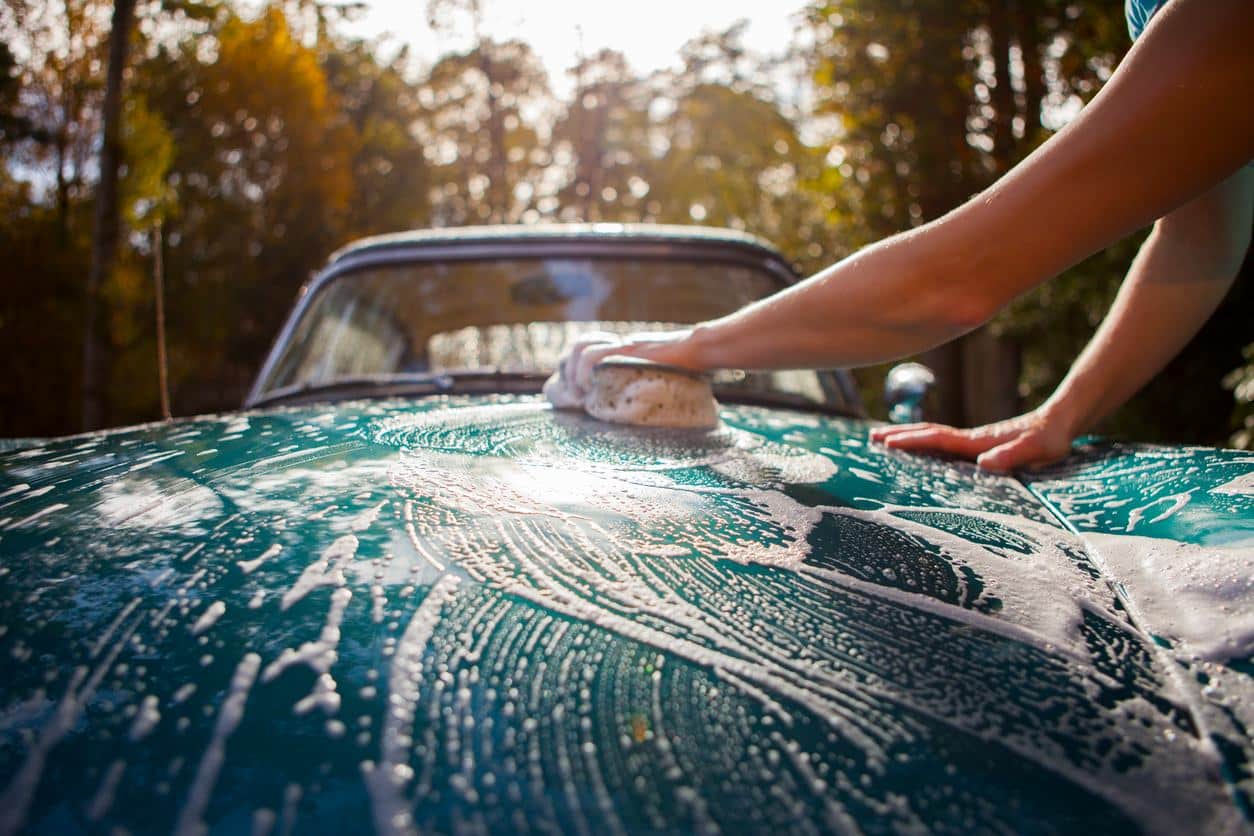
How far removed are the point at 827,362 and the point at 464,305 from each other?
4.94 ft

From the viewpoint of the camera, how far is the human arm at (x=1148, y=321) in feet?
4.92

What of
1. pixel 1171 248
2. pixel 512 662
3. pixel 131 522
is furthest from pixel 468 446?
pixel 1171 248

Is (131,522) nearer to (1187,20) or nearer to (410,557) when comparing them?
(410,557)

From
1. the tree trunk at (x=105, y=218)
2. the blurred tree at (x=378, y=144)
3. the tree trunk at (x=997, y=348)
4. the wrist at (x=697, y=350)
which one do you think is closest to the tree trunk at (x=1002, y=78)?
the tree trunk at (x=997, y=348)

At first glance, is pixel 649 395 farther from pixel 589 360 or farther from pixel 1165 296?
pixel 1165 296

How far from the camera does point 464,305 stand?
8.30 feet

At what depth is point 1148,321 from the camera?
1.54 metres

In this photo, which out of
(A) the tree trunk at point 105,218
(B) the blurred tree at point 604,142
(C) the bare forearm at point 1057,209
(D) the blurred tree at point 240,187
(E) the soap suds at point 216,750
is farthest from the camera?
(B) the blurred tree at point 604,142

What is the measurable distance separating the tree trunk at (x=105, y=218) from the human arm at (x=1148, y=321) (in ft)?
27.3

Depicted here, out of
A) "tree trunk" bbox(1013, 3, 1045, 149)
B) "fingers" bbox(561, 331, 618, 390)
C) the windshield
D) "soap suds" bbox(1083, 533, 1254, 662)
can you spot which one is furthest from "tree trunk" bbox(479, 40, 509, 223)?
"soap suds" bbox(1083, 533, 1254, 662)

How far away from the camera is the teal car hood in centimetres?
51

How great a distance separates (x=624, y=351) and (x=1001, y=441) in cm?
69

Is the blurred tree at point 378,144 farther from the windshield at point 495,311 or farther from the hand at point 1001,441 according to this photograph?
the hand at point 1001,441

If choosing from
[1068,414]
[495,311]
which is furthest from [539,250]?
[1068,414]
